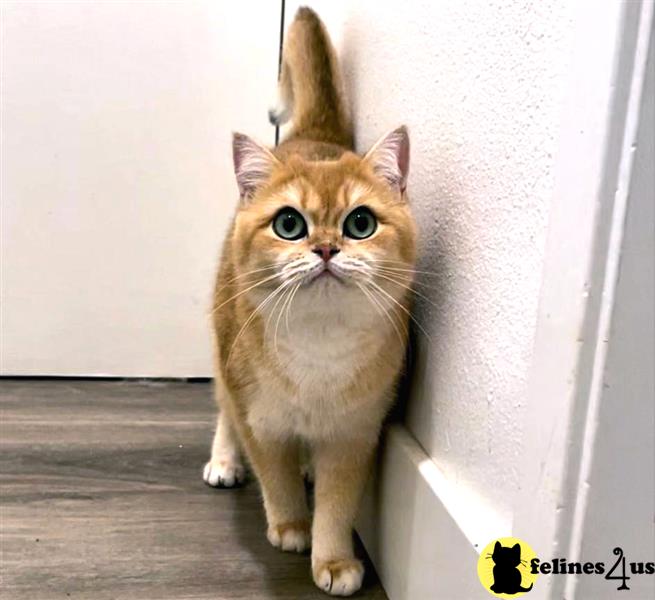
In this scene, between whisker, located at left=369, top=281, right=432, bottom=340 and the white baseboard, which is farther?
whisker, located at left=369, top=281, right=432, bottom=340

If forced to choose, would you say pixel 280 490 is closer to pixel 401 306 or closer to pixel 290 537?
pixel 290 537

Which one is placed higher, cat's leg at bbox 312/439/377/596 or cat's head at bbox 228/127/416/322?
cat's head at bbox 228/127/416/322

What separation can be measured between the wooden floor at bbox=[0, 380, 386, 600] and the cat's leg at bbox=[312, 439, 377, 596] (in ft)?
0.13

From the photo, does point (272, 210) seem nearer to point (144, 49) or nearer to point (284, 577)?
point (284, 577)

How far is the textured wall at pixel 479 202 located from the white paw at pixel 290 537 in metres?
0.22

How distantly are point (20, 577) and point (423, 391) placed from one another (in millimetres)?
540

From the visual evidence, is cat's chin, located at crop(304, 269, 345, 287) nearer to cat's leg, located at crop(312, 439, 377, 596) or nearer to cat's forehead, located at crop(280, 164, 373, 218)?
cat's forehead, located at crop(280, 164, 373, 218)

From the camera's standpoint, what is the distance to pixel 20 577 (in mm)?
909

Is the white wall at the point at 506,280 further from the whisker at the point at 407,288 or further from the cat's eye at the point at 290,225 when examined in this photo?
the cat's eye at the point at 290,225

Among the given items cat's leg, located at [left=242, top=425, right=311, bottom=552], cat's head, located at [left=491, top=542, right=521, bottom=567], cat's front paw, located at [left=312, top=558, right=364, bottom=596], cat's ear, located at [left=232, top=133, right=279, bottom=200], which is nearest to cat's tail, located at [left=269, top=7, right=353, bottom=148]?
cat's ear, located at [left=232, top=133, right=279, bottom=200]

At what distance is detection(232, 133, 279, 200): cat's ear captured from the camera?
3.11 ft

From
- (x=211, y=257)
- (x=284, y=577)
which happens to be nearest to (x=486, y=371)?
(x=284, y=577)

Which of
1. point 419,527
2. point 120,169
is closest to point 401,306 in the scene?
point 419,527

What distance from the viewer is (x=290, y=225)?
88cm
